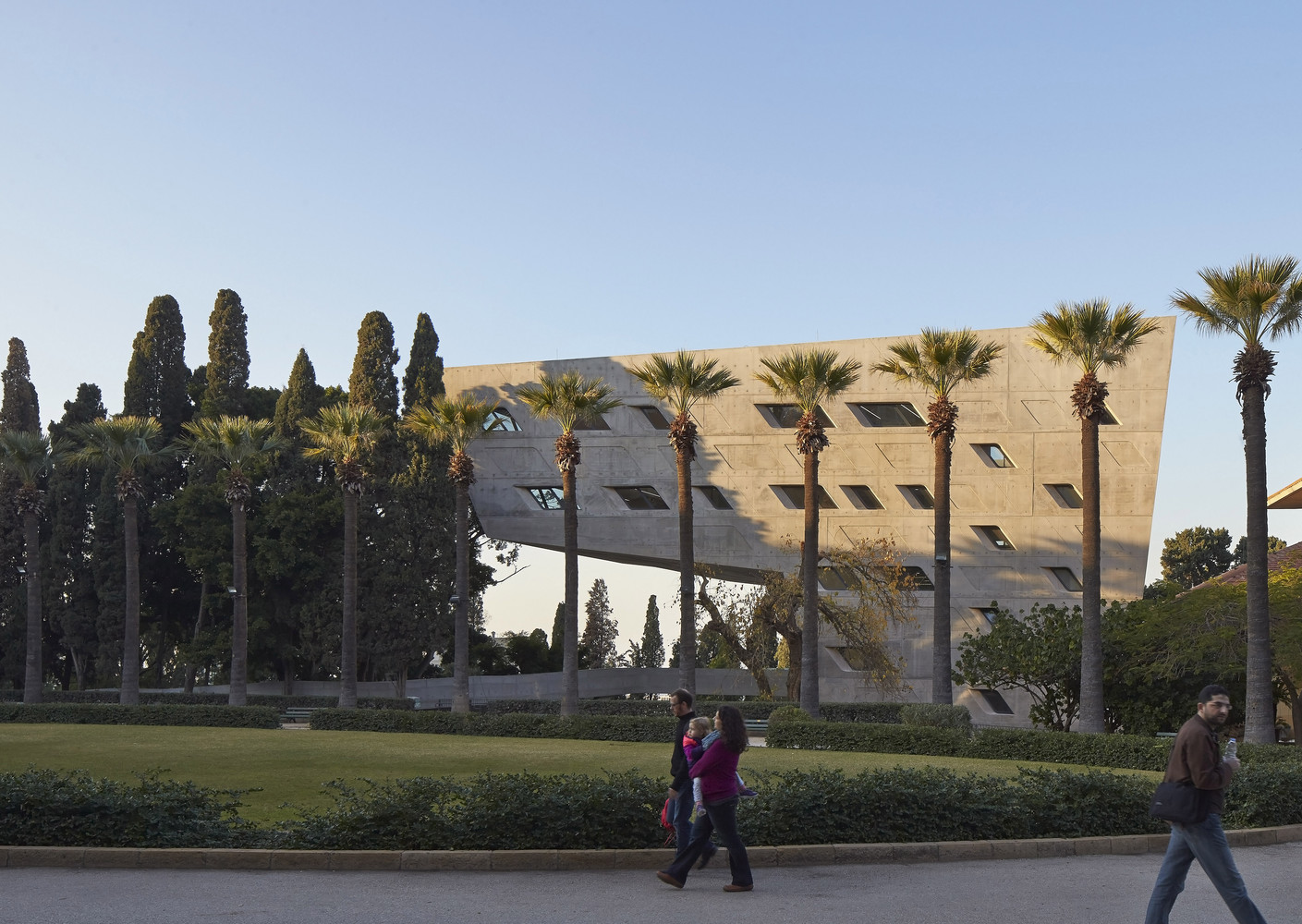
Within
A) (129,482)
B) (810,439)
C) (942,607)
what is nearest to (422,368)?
(129,482)

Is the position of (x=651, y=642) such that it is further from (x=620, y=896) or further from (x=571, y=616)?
(x=620, y=896)

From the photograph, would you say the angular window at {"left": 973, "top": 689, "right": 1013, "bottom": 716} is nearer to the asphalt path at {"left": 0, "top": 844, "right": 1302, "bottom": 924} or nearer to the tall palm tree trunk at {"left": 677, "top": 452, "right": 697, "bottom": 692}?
the tall palm tree trunk at {"left": 677, "top": 452, "right": 697, "bottom": 692}

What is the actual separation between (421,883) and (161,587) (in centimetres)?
5056

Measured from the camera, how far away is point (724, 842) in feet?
32.7

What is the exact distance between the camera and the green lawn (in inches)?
815

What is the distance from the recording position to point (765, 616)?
44281 millimetres

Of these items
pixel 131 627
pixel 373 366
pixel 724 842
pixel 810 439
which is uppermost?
pixel 373 366

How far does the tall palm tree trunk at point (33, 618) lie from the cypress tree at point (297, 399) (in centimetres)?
1036

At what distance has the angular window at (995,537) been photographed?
4728 centimetres

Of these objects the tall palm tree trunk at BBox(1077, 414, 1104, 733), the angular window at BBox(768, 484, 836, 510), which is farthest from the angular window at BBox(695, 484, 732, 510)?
the tall palm tree trunk at BBox(1077, 414, 1104, 733)

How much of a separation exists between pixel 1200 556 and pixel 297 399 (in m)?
65.4

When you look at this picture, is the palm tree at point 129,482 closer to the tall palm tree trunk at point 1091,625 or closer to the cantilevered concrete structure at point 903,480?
the cantilevered concrete structure at point 903,480

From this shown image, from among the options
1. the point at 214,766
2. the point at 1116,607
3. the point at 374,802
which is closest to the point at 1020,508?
the point at 1116,607

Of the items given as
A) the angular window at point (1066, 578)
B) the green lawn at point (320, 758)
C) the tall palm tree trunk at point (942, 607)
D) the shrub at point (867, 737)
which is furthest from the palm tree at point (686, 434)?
the angular window at point (1066, 578)
